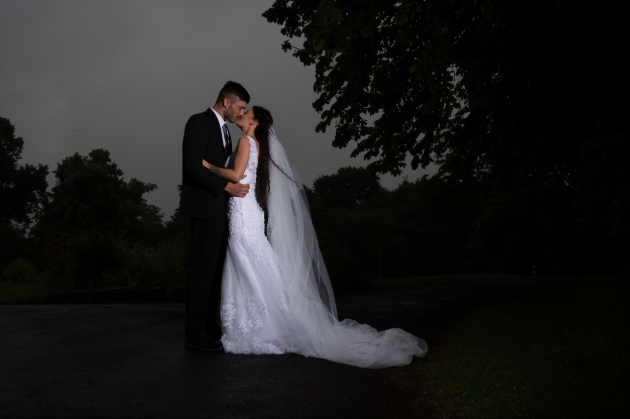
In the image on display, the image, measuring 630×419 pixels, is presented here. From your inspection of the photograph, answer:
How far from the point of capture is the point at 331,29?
30.3 feet

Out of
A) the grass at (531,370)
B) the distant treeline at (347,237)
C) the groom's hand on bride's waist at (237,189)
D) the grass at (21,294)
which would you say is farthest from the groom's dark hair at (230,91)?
the distant treeline at (347,237)

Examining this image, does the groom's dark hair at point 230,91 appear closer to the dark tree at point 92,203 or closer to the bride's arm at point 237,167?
the bride's arm at point 237,167

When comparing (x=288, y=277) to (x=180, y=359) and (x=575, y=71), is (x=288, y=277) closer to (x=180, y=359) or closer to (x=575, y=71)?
(x=180, y=359)

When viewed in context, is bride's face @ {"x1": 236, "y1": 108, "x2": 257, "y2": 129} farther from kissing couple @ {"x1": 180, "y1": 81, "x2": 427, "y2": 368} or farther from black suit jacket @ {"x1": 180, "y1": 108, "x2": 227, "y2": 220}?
black suit jacket @ {"x1": 180, "y1": 108, "x2": 227, "y2": 220}

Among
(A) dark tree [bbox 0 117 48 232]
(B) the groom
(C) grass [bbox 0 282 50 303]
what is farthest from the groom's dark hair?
(A) dark tree [bbox 0 117 48 232]

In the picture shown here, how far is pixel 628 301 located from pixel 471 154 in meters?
6.42

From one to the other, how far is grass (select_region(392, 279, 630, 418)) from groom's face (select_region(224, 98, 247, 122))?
10.4 feet

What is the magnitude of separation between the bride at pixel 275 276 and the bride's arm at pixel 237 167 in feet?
0.04

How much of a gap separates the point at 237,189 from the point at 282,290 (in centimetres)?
121

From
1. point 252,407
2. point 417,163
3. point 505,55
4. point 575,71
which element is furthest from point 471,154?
point 252,407

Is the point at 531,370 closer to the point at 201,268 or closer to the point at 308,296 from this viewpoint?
the point at 308,296

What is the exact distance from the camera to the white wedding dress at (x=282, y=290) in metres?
5.78

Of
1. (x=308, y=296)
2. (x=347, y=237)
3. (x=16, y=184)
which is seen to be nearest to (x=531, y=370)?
(x=308, y=296)

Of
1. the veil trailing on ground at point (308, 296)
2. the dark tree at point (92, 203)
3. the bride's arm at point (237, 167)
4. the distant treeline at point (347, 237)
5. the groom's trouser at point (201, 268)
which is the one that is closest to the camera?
the veil trailing on ground at point (308, 296)
